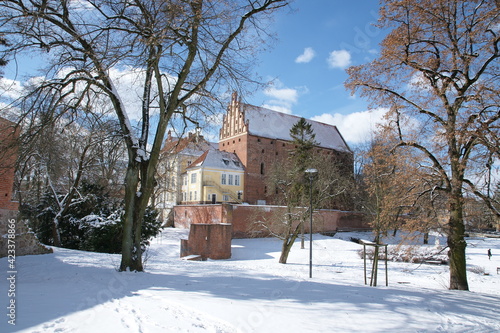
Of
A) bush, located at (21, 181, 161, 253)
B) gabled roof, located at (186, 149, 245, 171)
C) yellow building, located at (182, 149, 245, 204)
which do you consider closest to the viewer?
bush, located at (21, 181, 161, 253)

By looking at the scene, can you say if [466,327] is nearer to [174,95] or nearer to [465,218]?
[465,218]

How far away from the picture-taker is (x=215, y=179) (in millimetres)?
45125

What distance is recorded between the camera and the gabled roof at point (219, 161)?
4525 centimetres

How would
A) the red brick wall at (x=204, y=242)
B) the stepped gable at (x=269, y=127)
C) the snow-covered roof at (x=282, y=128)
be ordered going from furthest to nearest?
the snow-covered roof at (x=282, y=128) < the stepped gable at (x=269, y=127) < the red brick wall at (x=204, y=242)

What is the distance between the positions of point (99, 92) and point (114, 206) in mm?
11828

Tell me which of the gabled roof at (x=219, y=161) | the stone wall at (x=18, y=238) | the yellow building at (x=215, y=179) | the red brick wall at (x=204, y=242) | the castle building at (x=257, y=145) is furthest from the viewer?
the castle building at (x=257, y=145)

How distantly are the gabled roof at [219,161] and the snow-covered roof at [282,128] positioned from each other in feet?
14.4

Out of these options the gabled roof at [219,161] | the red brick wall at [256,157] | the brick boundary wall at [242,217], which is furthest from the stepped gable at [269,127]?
the brick boundary wall at [242,217]

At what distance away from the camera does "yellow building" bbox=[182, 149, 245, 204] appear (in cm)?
4478

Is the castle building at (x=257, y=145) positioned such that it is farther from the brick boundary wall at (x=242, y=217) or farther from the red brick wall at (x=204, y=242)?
the red brick wall at (x=204, y=242)

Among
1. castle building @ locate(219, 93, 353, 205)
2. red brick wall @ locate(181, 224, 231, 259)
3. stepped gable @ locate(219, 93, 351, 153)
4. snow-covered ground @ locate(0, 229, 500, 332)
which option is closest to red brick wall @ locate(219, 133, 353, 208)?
castle building @ locate(219, 93, 353, 205)

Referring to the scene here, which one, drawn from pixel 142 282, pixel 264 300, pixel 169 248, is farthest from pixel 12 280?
pixel 169 248

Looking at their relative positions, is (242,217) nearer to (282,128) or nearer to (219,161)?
(219,161)

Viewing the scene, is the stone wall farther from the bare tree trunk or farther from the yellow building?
the yellow building
